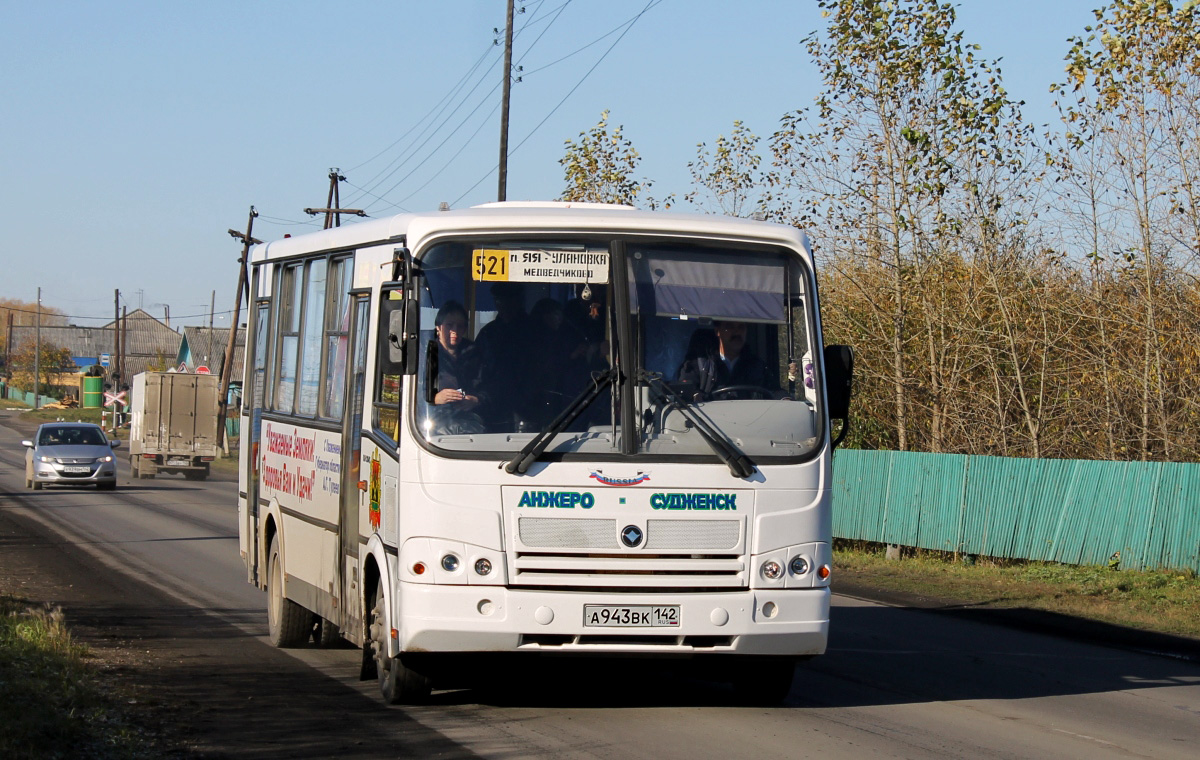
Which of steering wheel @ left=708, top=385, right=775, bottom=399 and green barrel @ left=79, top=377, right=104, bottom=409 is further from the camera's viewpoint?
green barrel @ left=79, top=377, right=104, bottom=409

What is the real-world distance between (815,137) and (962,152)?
7.83 feet

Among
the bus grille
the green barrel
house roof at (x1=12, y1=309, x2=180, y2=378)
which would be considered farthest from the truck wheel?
house roof at (x1=12, y1=309, x2=180, y2=378)

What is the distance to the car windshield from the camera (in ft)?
124

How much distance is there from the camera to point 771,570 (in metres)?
8.07

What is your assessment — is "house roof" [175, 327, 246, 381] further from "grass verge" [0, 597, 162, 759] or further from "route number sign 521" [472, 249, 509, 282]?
"route number sign 521" [472, 249, 509, 282]

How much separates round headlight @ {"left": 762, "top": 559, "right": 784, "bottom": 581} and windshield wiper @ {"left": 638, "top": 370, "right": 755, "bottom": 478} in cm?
49

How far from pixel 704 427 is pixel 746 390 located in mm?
415

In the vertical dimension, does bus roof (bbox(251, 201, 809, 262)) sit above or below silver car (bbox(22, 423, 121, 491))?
above

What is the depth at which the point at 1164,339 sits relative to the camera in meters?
19.2

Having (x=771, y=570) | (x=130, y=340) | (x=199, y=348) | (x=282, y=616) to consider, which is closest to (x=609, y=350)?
(x=771, y=570)

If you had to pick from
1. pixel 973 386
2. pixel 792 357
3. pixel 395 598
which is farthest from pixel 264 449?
pixel 973 386

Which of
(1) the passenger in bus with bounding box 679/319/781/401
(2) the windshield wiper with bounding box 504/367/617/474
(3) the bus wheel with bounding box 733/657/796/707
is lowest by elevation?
(3) the bus wheel with bounding box 733/657/796/707

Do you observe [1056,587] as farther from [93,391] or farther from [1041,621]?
[93,391]

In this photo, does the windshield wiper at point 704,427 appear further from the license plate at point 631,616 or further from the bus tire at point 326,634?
the bus tire at point 326,634
